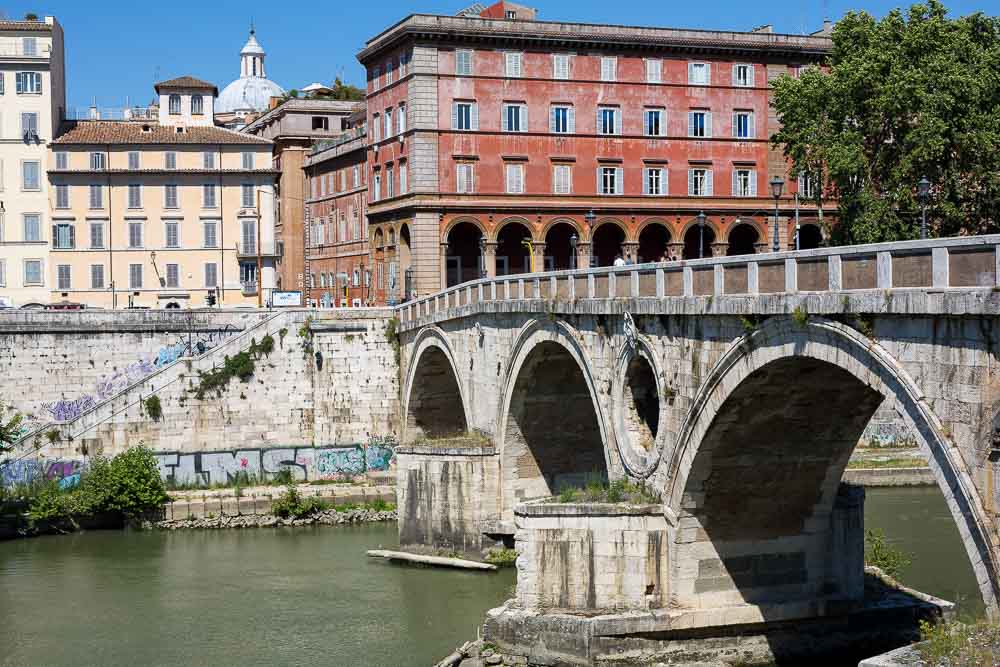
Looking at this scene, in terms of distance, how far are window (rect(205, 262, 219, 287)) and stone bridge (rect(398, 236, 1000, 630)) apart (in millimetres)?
28944

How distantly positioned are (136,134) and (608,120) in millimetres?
21107

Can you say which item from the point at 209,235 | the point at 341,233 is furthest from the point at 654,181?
the point at 209,235

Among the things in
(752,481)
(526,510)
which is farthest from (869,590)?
(526,510)

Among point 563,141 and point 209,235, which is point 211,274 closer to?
point 209,235

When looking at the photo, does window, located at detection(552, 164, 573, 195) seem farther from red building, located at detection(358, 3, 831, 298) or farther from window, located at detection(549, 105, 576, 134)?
window, located at detection(549, 105, 576, 134)

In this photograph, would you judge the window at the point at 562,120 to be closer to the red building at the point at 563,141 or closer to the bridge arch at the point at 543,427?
the red building at the point at 563,141

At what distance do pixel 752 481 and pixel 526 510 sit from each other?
12.5 ft

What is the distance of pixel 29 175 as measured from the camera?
2282 inches

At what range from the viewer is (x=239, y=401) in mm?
43406

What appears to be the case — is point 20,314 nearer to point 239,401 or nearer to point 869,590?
point 239,401

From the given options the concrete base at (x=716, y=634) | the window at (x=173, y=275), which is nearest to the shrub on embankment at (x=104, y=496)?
the concrete base at (x=716, y=634)

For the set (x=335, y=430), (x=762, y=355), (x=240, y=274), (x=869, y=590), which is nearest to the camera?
(x=762, y=355)

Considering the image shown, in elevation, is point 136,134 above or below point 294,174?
above

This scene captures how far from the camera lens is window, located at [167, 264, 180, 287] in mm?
60281
